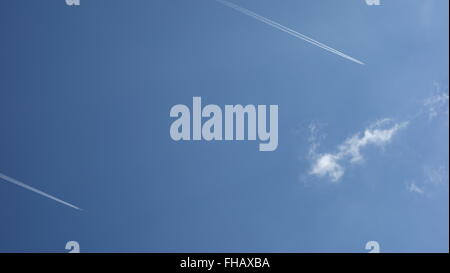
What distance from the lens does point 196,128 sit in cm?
629

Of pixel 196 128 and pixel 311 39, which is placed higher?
pixel 311 39
